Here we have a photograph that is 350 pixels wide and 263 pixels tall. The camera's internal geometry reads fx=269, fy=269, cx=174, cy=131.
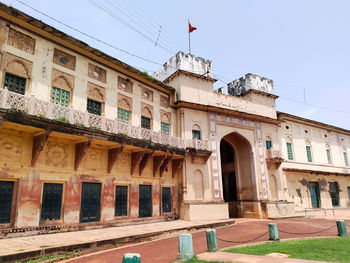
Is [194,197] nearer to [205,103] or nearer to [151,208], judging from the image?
[151,208]

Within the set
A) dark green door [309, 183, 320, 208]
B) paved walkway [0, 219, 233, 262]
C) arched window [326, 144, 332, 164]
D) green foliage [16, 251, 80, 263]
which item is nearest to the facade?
dark green door [309, 183, 320, 208]

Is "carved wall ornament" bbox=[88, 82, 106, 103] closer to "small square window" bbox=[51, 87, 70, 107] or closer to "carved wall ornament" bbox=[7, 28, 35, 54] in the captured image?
"small square window" bbox=[51, 87, 70, 107]

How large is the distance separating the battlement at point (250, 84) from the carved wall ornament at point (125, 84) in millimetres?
11735

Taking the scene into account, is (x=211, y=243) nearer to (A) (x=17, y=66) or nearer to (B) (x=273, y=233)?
(B) (x=273, y=233)

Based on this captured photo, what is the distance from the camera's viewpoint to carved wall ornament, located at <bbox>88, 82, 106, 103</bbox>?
14.4m

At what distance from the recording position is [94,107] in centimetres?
1448

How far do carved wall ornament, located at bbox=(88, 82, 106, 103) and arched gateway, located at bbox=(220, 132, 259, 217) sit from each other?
454 inches

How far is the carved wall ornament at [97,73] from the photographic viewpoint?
14.6 meters

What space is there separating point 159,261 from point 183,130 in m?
11.7

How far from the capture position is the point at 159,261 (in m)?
7.91

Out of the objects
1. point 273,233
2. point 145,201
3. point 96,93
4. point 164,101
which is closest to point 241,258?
point 273,233

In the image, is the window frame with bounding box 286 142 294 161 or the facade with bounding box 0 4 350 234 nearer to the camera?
the facade with bounding box 0 4 350 234

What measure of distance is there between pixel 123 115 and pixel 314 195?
21.4 m

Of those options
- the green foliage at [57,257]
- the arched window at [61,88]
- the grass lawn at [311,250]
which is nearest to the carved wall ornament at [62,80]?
the arched window at [61,88]
